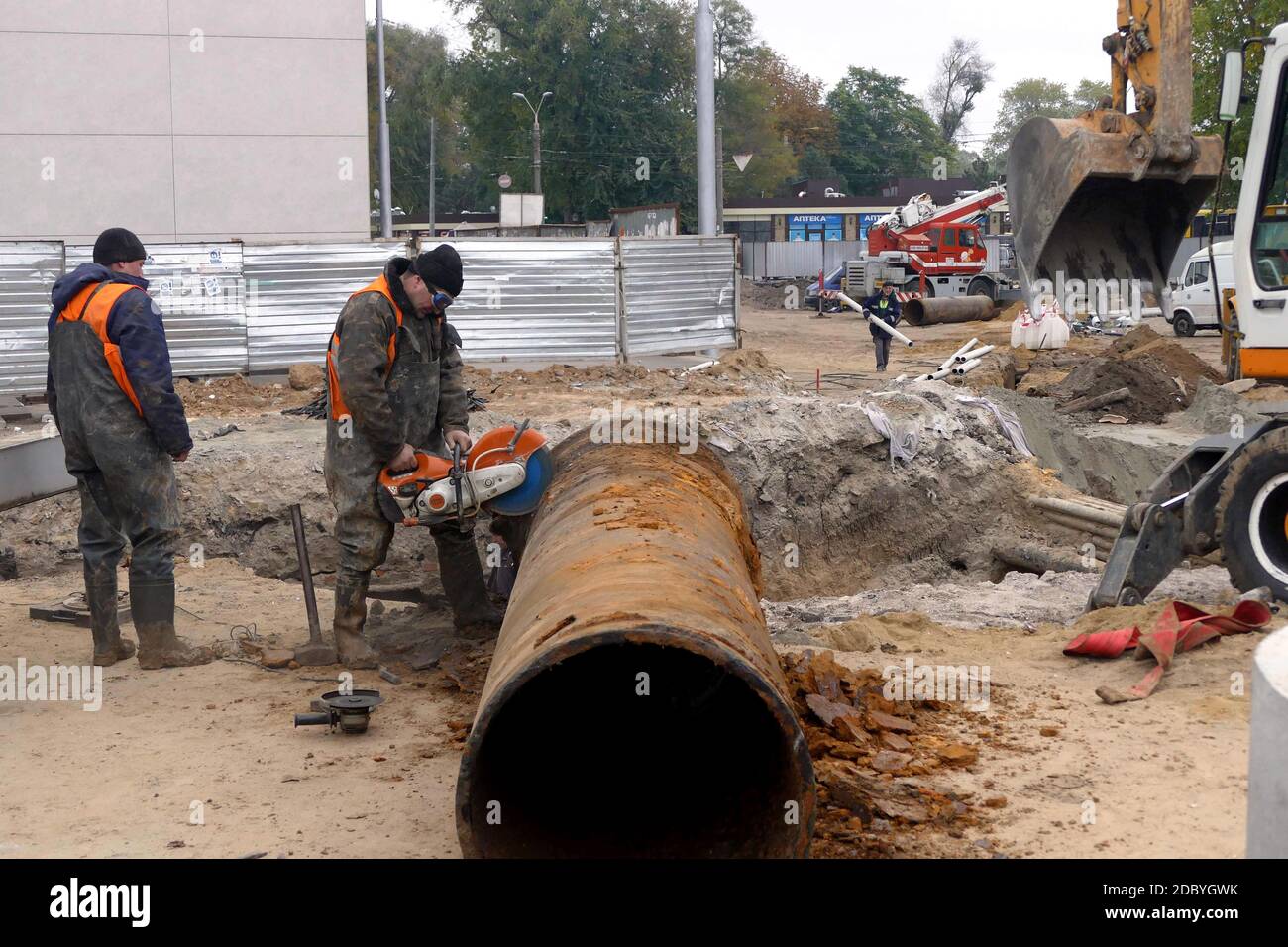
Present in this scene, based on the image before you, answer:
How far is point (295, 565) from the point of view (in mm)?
9852

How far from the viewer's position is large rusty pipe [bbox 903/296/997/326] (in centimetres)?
3294

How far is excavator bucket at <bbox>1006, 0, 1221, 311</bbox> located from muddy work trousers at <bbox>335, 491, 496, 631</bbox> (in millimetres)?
6223

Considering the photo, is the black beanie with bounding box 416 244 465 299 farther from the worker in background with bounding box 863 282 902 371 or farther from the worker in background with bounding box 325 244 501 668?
the worker in background with bounding box 863 282 902 371

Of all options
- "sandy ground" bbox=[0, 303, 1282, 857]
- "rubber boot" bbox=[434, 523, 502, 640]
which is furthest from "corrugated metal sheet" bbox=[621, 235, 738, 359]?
"rubber boot" bbox=[434, 523, 502, 640]

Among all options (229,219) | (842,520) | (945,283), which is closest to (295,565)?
(842,520)

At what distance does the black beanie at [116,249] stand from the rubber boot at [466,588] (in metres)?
2.16

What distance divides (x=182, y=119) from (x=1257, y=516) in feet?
52.7

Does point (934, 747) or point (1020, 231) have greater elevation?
point (1020, 231)

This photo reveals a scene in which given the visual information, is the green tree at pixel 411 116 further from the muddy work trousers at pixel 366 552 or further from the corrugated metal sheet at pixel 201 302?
the muddy work trousers at pixel 366 552

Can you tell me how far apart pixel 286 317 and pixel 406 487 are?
9816mm

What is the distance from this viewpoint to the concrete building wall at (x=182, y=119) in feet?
59.8

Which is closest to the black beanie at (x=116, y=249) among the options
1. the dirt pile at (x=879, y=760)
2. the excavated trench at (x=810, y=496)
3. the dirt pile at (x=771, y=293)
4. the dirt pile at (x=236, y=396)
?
the excavated trench at (x=810, y=496)

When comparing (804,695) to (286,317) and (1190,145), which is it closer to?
(1190,145)
